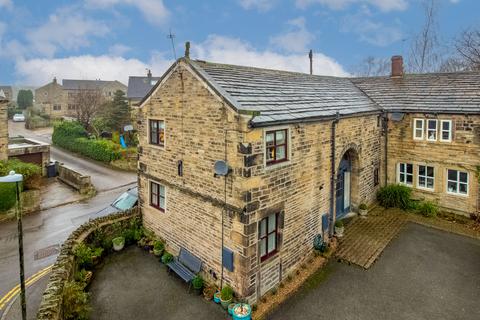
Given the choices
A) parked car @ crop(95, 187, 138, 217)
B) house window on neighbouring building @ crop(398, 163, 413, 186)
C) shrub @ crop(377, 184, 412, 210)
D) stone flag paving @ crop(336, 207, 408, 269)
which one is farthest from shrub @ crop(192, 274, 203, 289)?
house window on neighbouring building @ crop(398, 163, 413, 186)

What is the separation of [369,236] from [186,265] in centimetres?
802

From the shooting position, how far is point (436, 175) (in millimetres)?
16359

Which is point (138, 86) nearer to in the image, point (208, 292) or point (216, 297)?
point (208, 292)

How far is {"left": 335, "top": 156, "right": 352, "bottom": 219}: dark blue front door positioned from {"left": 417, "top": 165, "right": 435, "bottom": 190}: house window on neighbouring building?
4.21m

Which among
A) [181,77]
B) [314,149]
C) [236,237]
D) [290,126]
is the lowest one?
[236,237]

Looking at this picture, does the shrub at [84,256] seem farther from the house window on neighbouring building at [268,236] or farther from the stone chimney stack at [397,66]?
the stone chimney stack at [397,66]

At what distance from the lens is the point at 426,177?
55.2 ft

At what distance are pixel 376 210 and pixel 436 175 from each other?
11.5 feet

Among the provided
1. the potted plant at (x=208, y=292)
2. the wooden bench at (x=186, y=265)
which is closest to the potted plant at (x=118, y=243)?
the wooden bench at (x=186, y=265)

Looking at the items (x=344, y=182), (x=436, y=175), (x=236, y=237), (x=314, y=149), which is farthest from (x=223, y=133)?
(x=436, y=175)

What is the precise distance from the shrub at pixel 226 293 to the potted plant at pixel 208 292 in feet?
2.32

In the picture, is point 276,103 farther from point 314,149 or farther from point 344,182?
point 344,182

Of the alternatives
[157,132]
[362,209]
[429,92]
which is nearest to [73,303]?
[157,132]

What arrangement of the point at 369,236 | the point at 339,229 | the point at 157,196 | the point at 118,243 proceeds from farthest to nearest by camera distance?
the point at 369,236 < the point at 339,229 < the point at 157,196 < the point at 118,243
